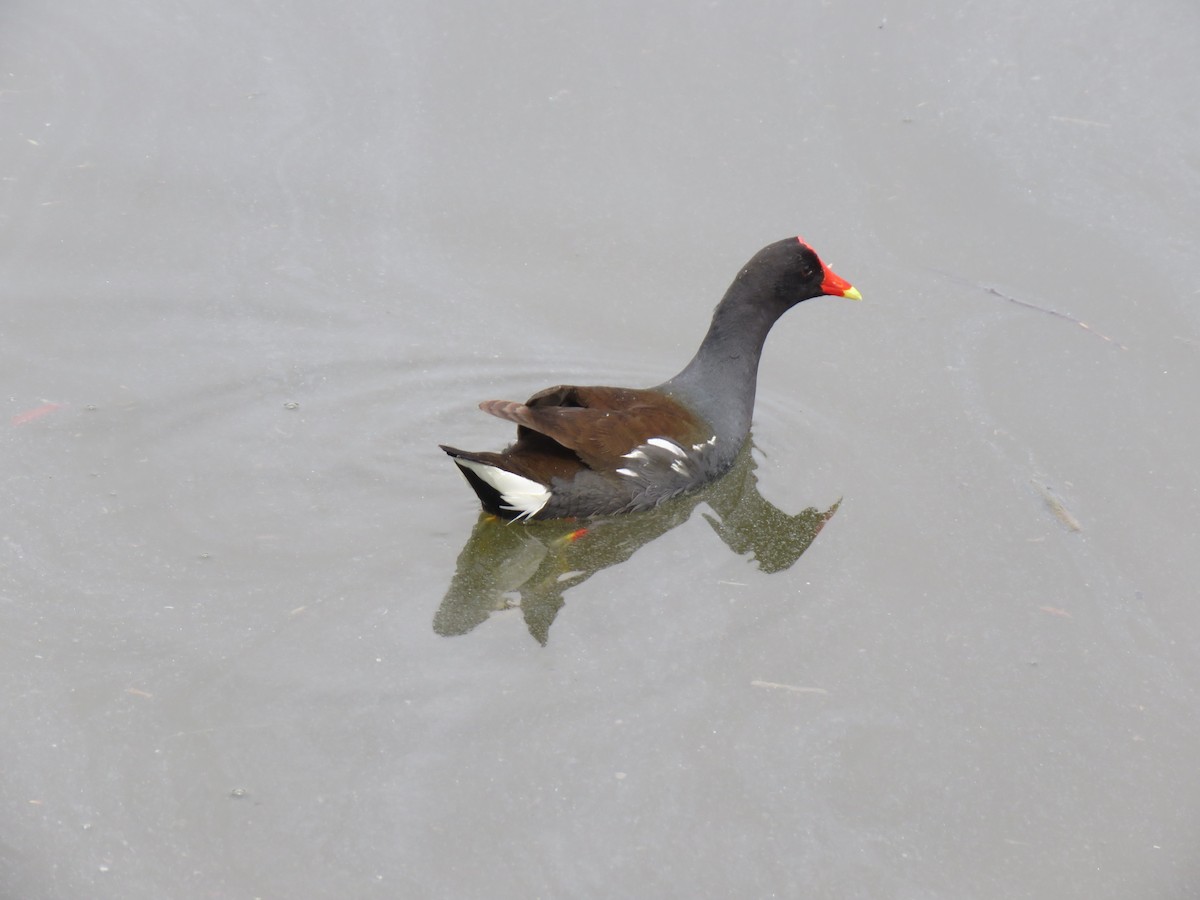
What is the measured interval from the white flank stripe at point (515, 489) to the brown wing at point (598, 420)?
15cm

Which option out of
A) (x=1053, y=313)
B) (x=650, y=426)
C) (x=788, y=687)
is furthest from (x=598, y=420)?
(x=1053, y=313)

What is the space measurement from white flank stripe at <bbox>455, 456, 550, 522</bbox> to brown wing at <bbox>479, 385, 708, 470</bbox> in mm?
148

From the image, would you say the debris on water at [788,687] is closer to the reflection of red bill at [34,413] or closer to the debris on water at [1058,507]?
the debris on water at [1058,507]

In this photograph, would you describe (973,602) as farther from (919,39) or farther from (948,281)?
(919,39)

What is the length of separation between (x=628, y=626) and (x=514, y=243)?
2.06 meters

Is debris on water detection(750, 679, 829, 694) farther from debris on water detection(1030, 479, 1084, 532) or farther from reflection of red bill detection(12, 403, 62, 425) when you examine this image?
reflection of red bill detection(12, 403, 62, 425)

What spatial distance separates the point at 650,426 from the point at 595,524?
34cm

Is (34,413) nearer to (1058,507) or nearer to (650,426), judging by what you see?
(650,426)

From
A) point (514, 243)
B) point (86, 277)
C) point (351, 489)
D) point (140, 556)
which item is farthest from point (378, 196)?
point (140, 556)

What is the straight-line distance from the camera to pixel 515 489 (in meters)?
3.99

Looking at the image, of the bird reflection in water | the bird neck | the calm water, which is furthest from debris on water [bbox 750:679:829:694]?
the bird neck

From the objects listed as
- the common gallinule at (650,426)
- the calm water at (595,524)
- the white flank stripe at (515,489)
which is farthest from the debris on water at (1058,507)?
the white flank stripe at (515,489)

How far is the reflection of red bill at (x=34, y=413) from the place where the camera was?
4.30 m

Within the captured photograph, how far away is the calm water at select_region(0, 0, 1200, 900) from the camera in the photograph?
318 centimetres
